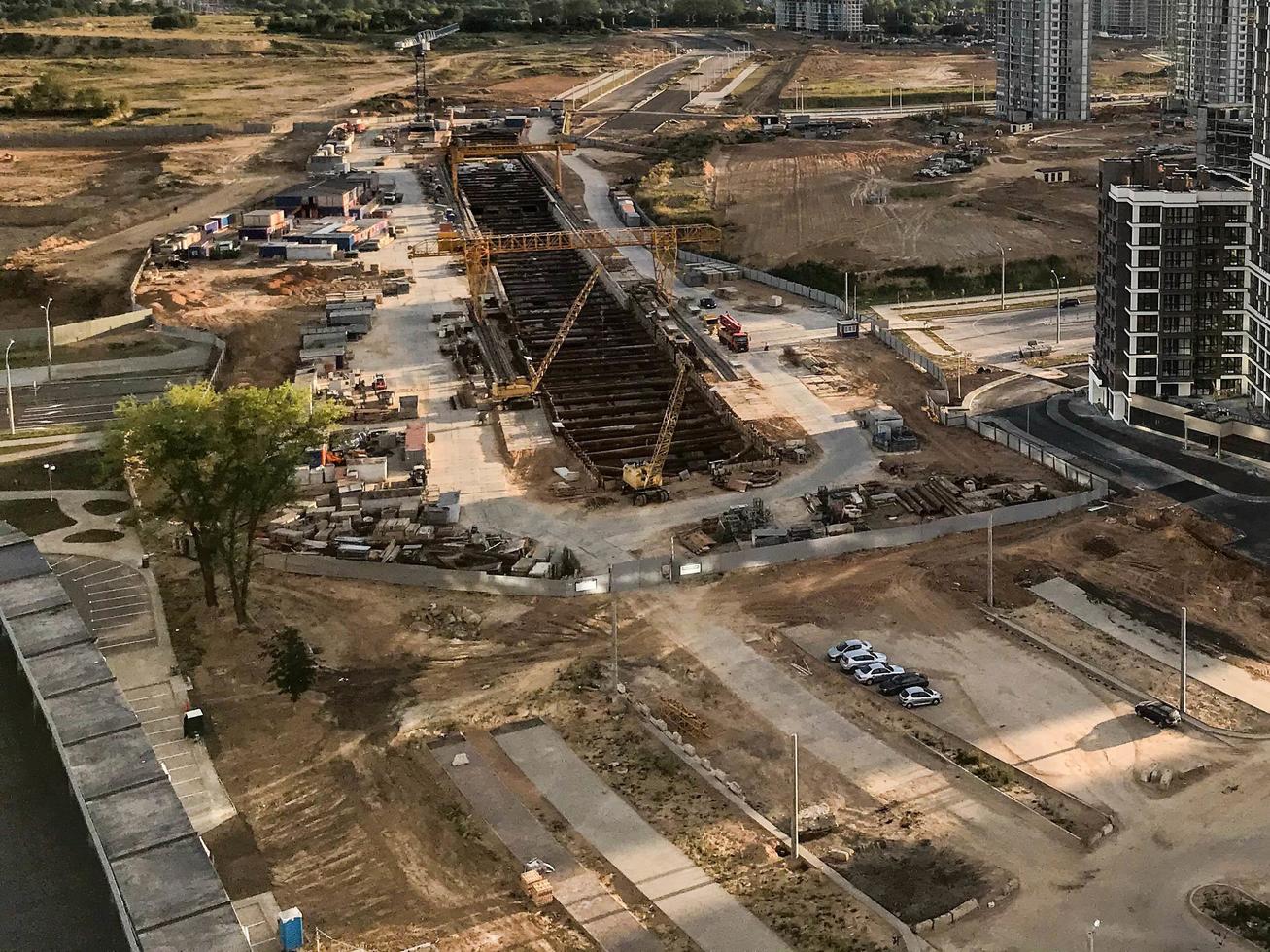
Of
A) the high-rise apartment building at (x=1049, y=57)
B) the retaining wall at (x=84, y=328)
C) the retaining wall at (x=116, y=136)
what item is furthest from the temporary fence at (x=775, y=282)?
the high-rise apartment building at (x=1049, y=57)

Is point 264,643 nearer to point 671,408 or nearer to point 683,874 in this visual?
point 683,874

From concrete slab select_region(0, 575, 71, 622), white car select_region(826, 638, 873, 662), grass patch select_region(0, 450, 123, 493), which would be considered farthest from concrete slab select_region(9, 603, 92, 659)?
white car select_region(826, 638, 873, 662)

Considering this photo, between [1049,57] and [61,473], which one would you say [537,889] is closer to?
[61,473]

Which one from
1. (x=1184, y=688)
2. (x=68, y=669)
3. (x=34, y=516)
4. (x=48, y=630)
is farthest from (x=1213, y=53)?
(x=68, y=669)

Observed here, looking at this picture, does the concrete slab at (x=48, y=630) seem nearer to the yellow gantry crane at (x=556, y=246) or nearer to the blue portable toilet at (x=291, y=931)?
the blue portable toilet at (x=291, y=931)

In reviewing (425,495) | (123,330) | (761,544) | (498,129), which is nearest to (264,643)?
(425,495)

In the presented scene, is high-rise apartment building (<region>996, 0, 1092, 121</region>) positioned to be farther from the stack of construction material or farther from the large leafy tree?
the stack of construction material
